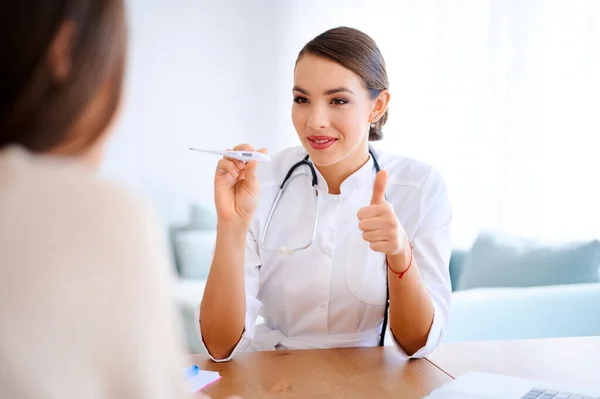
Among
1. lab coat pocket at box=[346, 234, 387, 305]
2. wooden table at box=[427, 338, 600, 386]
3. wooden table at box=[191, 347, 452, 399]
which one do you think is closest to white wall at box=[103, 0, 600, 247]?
lab coat pocket at box=[346, 234, 387, 305]

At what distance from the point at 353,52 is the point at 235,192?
473mm

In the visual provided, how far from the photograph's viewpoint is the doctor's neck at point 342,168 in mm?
1769

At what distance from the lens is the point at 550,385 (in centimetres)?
113

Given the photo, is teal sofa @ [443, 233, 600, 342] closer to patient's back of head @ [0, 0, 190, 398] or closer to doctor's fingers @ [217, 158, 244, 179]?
doctor's fingers @ [217, 158, 244, 179]

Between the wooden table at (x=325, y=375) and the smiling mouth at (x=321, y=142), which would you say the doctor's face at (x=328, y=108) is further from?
the wooden table at (x=325, y=375)

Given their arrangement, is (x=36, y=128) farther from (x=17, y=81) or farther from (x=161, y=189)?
(x=161, y=189)

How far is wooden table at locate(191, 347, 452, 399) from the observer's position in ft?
3.79

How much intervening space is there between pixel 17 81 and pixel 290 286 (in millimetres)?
1209

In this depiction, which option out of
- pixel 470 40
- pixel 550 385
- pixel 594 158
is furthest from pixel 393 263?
pixel 470 40

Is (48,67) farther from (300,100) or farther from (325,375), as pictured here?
(300,100)

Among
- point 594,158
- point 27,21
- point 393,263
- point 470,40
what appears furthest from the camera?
point 470,40

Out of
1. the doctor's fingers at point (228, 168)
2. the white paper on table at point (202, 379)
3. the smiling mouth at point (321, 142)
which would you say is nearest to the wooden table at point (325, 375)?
the white paper on table at point (202, 379)

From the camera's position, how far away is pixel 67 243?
19.4 inches

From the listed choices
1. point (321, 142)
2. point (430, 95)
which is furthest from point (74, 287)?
point (430, 95)
